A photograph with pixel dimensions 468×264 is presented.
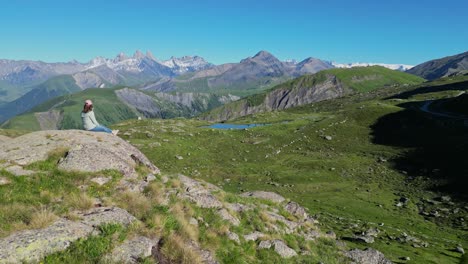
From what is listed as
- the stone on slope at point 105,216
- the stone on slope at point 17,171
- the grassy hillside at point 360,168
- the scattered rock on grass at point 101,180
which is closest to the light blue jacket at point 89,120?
the stone on slope at point 17,171

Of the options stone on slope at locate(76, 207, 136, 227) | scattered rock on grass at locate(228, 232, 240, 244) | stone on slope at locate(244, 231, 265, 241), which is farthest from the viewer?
stone on slope at locate(244, 231, 265, 241)

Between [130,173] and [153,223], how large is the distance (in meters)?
8.24

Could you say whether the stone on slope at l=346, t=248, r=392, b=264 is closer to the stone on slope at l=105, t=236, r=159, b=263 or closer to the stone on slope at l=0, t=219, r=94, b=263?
the stone on slope at l=105, t=236, r=159, b=263

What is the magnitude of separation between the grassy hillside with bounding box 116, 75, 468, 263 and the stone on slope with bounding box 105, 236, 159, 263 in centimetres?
2105

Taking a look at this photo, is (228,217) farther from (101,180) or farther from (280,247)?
(101,180)

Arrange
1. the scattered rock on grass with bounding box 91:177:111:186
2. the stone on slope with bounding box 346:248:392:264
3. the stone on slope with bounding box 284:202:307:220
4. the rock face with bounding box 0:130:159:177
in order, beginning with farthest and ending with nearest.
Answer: the stone on slope with bounding box 284:202:307:220, the stone on slope with bounding box 346:248:392:264, the rock face with bounding box 0:130:159:177, the scattered rock on grass with bounding box 91:177:111:186

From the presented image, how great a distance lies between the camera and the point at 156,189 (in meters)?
21.6

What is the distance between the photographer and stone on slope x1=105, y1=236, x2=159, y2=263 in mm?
13141

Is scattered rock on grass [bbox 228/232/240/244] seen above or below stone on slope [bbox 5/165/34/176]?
below

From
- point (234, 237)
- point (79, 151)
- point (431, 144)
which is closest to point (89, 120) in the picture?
point (79, 151)

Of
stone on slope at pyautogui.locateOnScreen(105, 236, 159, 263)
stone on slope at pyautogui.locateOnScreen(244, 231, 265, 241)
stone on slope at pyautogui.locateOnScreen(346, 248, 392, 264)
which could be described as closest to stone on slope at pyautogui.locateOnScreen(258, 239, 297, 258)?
stone on slope at pyautogui.locateOnScreen(244, 231, 265, 241)

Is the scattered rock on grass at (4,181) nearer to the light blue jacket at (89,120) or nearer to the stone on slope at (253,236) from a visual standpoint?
the light blue jacket at (89,120)

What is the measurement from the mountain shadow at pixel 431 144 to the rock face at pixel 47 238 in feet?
167

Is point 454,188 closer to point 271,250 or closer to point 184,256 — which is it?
point 271,250
